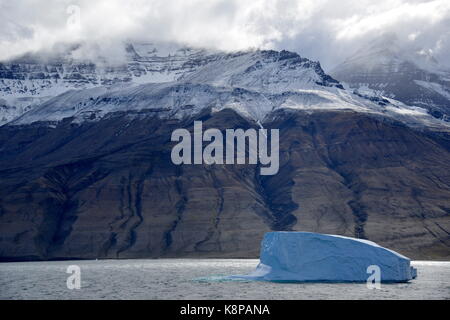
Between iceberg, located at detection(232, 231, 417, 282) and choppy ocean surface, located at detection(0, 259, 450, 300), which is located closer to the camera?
choppy ocean surface, located at detection(0, 259, 450, 300)

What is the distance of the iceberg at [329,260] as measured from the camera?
12575 cm

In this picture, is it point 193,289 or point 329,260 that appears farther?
point 329,260

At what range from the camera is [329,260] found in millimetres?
127062

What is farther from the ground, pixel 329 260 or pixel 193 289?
pixel 329 260

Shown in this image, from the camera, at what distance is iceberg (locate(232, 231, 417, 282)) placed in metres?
126

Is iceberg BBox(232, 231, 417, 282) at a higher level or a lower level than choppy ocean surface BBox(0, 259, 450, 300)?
higher

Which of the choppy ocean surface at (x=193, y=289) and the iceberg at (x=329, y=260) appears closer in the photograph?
the choppy ocean surface at (x=193, y=289)

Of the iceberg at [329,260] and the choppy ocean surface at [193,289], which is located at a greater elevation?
the iceberg at [329,260]

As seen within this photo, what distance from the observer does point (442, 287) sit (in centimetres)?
12725
